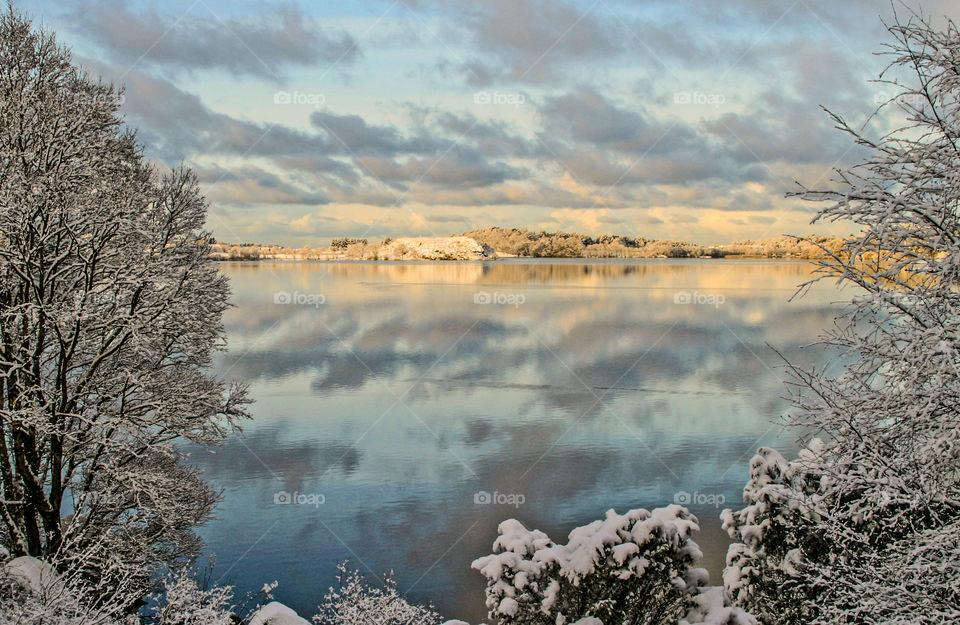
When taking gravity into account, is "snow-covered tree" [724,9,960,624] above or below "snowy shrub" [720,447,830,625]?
above

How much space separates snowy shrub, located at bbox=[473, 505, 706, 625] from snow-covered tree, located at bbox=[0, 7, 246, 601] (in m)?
6.17

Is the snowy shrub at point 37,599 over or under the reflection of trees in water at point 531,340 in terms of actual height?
under

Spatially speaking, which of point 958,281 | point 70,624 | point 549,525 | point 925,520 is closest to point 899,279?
point 958,281

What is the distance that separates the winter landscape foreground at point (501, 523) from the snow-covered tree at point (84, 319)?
0.20 feet

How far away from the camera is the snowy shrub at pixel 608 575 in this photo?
10828mm

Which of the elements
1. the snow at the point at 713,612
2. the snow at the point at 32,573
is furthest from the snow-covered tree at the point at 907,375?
the snow at the point at 32,573

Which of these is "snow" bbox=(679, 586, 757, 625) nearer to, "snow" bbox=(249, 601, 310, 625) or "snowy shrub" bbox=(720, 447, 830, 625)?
"snowy shrub" bbox=(720, 447, 830, 625)

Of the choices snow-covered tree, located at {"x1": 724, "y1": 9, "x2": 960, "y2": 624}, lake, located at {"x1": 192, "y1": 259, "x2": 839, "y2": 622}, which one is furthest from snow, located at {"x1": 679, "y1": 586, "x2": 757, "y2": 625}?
lake, located at {"x1": 192, "y1": 259, "x2": 839, "y2": 622}

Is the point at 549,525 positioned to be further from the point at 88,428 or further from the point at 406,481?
the point at 88,428

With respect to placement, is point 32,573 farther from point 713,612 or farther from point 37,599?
point 713,612

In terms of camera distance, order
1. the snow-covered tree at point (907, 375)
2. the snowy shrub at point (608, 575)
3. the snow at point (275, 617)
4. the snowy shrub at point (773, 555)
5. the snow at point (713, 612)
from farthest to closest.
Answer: the snowy shrub at point (773, 555) → the snow at point (713, 612) → the snowy shrub at point (608, 575) → the snow at point (275, 617) → the snow-covered tree at point (907, 375)

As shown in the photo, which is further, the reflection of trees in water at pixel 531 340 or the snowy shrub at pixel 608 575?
the reflection of trees in water at pixel 531 340

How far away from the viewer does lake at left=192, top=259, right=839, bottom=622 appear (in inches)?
798

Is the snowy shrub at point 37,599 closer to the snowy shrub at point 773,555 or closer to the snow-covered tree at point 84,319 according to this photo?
the snow-covered tree at point 84,319
